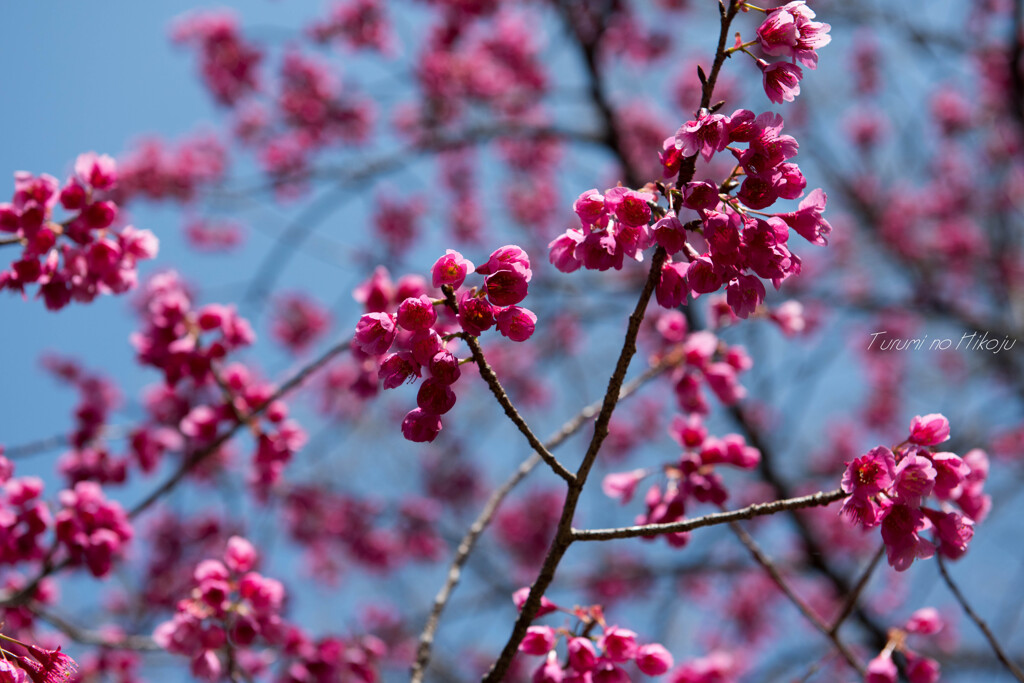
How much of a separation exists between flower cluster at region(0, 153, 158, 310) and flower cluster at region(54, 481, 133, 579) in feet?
2.37

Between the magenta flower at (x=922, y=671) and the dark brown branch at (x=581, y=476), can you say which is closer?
the dark brown branch at (x=581, y=476)

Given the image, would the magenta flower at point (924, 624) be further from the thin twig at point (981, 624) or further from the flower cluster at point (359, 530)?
the flower cluster at point (359, 530)

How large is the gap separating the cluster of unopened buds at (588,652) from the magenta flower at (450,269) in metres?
0.80

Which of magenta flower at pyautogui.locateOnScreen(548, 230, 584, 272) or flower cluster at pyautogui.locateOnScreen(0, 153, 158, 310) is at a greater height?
flower cluster at pyautogui.locateOnScreen(0, 153, 158, 310)

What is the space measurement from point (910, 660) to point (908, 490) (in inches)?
43.6

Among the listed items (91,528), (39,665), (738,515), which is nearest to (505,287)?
(738,515)

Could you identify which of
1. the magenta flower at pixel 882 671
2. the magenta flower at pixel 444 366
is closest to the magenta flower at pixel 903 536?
the magenta flower at pixel 882 671

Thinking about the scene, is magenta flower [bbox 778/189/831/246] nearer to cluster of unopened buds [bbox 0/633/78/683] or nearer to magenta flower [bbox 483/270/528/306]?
magenta flower [bbox 483/270/528/306]

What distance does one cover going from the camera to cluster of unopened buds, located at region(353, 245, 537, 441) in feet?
4.25

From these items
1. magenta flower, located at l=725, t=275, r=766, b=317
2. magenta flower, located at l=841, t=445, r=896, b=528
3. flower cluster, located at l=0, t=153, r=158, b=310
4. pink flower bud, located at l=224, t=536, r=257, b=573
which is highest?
flower cluster, located at l=0, t=153, r=158, b=310

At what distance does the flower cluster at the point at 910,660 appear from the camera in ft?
6.19

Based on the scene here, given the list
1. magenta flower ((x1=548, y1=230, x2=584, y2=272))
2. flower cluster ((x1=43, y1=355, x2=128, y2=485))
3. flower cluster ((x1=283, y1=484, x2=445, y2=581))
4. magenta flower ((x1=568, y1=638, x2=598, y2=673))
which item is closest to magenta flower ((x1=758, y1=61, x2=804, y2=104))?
magenta flower ((x1=548, y1=230, x2=584, y2=272))

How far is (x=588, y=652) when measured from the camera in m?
1.61

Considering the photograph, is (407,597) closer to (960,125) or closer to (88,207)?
(88,207)
